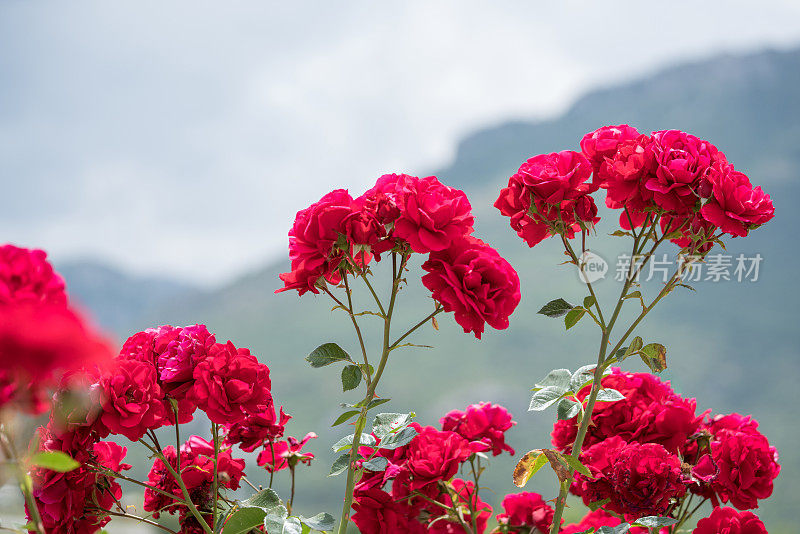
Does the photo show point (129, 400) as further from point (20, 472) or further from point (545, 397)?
point (545, 397)

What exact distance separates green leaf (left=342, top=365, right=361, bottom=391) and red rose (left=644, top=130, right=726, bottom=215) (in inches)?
19.6

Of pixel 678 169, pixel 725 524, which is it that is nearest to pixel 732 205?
pixel 678 169

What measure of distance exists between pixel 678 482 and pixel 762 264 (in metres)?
0.64

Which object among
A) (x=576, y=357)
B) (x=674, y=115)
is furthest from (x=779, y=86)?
(x=576, y=357)

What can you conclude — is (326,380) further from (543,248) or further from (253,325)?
(543,248)

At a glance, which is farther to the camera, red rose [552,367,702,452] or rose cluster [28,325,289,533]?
red rose [552,367,702,452]

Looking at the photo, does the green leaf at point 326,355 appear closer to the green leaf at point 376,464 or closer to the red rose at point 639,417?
the green leaf at point 376,464

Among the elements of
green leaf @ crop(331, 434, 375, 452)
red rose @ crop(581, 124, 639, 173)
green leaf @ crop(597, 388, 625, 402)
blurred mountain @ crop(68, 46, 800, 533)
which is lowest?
green leaf @ crop(331, 434, 375, 452)

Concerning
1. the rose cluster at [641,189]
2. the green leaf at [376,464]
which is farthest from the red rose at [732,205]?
the green leaf at [376,464]

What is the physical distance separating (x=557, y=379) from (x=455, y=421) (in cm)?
25

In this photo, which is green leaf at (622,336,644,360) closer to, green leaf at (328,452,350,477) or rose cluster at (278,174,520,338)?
rose cluster at (278,174,520,338)

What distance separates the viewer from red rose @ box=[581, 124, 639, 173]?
3.29 ft

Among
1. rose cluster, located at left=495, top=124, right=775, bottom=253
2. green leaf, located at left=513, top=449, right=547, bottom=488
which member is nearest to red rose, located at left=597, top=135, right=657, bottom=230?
rose cluster, located at left=495, top=124, right=775, bottom=253

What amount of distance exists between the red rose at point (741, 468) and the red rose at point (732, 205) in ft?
1.32
